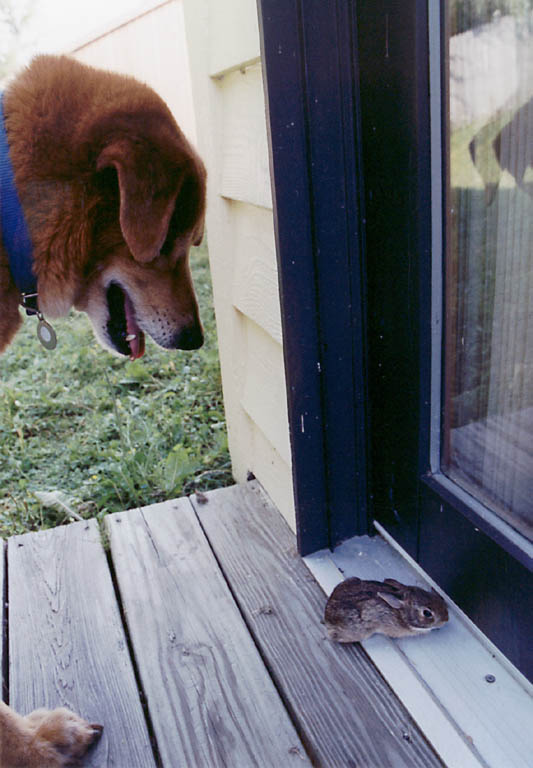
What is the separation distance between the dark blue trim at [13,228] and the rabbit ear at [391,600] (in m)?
1.16

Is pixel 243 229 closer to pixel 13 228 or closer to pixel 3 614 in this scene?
pixel 13 228

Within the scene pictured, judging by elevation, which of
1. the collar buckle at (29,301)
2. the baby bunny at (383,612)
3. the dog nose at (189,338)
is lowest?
the baby bunny at (383,612)

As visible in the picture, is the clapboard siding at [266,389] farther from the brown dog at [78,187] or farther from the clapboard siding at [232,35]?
the clapboard siding at [232,35]

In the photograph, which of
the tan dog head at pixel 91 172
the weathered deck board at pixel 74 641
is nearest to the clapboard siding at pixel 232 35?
the tan dog head at pixel 91 172

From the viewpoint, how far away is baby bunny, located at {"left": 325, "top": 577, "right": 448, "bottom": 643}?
5.52 ft

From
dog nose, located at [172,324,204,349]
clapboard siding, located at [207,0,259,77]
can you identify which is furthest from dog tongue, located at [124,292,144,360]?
clapboard siding, located at [207,0,259,77]

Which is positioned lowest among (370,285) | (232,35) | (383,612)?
(383,612)

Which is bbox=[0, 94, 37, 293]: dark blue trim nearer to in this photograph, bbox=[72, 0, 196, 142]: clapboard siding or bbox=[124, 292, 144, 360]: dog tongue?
bbox=[124, 292, 144, 360]: dog tongue

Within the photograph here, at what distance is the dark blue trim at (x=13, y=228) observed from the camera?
159 centimetres

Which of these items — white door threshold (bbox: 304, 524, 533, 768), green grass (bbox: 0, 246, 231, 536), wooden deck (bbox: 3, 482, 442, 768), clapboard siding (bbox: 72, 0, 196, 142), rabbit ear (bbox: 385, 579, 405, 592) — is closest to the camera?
white door threshold (bbox: 304, 524, 533, 768)

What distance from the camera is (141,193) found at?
1610 millimetres

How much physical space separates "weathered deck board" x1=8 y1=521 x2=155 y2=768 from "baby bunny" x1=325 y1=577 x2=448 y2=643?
53 centimetres

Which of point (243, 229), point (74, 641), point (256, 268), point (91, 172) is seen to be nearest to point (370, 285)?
point (256, 268)

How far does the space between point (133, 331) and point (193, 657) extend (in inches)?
36.9
